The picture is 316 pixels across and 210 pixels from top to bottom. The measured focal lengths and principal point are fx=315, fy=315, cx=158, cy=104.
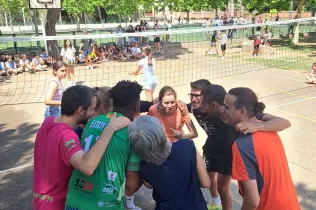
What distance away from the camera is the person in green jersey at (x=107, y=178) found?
82.0 inches

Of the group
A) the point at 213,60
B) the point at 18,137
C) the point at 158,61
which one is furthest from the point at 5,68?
the point at 213,60

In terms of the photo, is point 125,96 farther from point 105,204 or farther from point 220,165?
point 220,165

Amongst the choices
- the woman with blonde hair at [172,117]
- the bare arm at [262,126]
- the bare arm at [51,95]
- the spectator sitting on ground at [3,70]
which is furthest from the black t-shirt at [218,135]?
the spectator sitting on ground at [3,70]

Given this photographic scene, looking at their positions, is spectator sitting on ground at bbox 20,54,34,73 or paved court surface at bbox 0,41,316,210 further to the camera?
spectator sitting on ground at bbox 20,54,34,73

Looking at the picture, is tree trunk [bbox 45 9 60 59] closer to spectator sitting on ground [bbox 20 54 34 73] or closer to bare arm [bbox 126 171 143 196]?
spectator sitting on ground [bbox 20 54 34 73]

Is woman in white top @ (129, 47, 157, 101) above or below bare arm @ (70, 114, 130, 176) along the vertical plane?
below

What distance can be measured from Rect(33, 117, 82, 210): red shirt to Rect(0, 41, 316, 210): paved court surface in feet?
6.78

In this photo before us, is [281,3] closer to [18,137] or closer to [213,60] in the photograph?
[213,60]

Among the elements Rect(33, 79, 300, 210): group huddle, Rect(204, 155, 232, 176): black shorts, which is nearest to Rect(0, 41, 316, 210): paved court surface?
Rect(204, 155, 232, 176): black shorts

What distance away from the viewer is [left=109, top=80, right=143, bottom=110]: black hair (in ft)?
8.12

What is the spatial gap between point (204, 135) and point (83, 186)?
4.59 metres

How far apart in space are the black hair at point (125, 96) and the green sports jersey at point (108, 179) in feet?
1.16

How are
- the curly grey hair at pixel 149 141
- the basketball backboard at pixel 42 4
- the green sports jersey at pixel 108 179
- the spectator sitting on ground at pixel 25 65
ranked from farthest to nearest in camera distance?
the spectator sitting on ground at pixel 25 65 < the basketball backboard at pixel 42 4 < the green sports jersey at pixel 108 179 < the curly grey hair at pixel 149 141

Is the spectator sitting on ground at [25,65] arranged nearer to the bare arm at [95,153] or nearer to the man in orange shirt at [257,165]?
the bare arm at [95,153]
